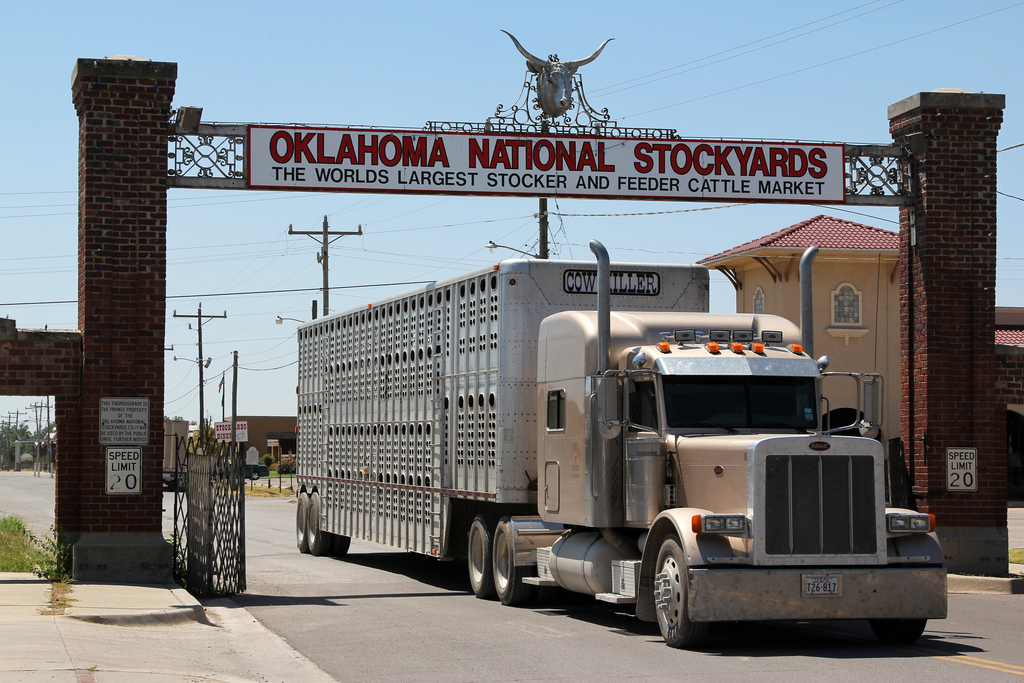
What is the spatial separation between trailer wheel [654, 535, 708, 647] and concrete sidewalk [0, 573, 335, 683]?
3082 mm

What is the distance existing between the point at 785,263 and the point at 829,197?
16.7m

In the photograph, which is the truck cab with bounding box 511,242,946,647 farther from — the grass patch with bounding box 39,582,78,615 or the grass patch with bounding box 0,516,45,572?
the grass patch with bounding box 0,516,45,572

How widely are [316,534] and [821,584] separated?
43.8ft

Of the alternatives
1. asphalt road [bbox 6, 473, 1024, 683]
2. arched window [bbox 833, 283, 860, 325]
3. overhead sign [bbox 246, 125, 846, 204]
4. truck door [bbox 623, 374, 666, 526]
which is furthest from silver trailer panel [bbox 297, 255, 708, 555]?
arched window [bbox 833, 283, 860, 325]

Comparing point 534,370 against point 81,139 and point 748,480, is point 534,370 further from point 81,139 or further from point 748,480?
point 81,139

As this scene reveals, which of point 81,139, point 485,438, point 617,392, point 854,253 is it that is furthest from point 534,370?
point 854,253

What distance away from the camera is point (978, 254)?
18.8 meters

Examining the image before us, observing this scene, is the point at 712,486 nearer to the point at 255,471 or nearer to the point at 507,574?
the point at 507,574

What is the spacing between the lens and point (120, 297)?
16.2m

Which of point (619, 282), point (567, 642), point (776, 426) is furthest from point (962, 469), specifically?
point (567, 642)

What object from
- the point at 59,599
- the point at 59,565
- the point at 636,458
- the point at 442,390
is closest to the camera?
the point at 636,458

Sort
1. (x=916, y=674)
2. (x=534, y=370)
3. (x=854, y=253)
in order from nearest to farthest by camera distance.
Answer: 1. (x=916, y=674)
2. (x=534, y=370)
3. (x=854, y=253)

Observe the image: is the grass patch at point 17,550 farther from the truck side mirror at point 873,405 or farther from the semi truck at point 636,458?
the truck side mirror at point 873,405

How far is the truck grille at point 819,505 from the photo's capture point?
11.1 meters
